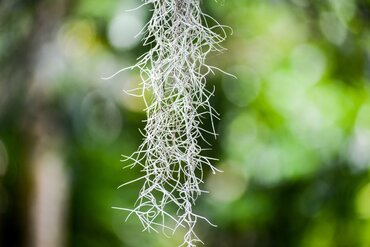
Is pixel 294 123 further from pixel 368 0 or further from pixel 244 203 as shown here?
pixel 368 0

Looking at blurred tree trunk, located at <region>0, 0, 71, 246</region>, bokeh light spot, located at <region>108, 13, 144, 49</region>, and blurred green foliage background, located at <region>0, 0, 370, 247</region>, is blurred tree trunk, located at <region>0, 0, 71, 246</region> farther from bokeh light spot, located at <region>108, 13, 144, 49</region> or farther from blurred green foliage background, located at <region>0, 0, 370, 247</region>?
bokeh light spot, located at <region>108, 13, 144, 49</region>

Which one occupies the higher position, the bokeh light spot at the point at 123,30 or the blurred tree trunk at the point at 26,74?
the bokeh light spot at the point at 123,30

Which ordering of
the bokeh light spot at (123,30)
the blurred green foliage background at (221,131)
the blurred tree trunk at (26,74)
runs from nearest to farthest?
the blurred tree trunk at (26,74), the blurred green foliage background at (221,131), the bokeh light spot at (123,30)

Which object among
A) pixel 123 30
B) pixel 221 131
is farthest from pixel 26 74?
pixel 221 131

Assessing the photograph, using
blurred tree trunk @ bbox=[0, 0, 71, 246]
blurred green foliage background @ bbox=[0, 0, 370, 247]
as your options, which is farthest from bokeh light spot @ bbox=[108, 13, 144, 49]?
blurred tree trunk @ bbox=[0, 0, 71, 246]

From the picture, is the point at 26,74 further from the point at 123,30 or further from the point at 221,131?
the point at 221,131

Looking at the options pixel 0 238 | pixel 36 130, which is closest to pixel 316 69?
pixel 36 130

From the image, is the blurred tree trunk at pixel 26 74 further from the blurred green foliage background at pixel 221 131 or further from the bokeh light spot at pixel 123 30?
the bokeh light spot at pixel 123 30

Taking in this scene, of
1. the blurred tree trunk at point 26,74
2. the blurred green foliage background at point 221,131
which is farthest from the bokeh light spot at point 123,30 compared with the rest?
the blurred tree trunk at point 26,74
